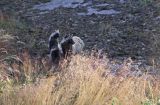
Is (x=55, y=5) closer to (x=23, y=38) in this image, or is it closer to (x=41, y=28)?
(x=41, y=28)

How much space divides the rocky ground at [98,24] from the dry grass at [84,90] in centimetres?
363

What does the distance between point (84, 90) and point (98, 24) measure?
662 cm

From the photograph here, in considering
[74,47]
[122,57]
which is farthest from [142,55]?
[74,47]

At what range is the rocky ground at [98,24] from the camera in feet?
37.2

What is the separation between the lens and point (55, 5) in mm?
15039

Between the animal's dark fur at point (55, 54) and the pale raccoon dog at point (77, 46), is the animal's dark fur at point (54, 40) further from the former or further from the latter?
the pale raccoon dog at point (77, 46)

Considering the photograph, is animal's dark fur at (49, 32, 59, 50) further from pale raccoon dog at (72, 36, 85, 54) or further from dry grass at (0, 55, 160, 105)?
dry grass at (0, 55, 160, 105)

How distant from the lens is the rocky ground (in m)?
11.3

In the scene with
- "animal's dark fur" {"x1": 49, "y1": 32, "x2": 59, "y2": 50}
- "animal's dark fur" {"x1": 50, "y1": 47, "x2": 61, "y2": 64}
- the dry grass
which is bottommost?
"animal's dark fur" {"x1": 50, "y1": 47, "x2": 61, "y2": 64}

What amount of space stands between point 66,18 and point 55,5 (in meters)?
1.42

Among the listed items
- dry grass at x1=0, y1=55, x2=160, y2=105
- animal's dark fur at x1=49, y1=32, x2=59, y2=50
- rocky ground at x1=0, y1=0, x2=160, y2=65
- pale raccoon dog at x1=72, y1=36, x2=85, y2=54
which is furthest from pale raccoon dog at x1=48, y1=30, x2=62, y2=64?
dry grass at x1=0, y1=55, x2=160, y2=105

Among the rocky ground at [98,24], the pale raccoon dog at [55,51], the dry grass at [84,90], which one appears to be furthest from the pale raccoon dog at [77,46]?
the dry grass at [84,90]

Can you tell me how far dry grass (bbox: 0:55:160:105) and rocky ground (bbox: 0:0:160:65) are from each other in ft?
11.9

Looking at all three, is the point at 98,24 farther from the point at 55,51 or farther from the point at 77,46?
the point at 55,51
